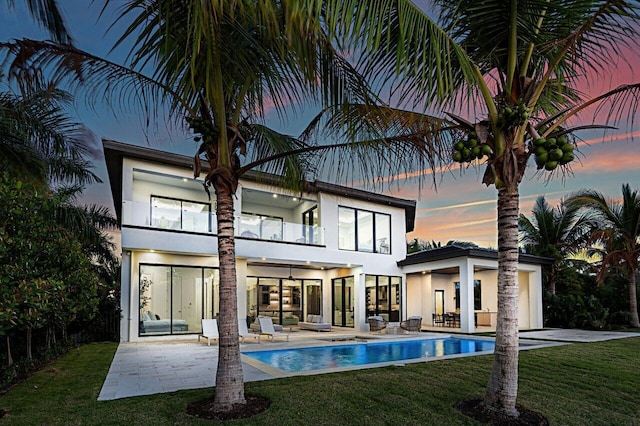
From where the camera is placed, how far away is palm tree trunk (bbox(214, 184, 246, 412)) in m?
5.55

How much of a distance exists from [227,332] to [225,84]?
3182 millimetres

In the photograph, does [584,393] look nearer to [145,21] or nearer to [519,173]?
[519,173]

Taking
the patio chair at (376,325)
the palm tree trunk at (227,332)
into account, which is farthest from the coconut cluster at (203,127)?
the patio chair at (376,325)

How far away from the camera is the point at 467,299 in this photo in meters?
18.0

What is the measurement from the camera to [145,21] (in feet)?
15.2

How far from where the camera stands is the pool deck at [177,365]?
24.2 feet

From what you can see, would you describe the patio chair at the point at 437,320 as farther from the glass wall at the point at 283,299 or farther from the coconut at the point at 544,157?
the coconut at the point at 544,157

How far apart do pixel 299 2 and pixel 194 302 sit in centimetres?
1550

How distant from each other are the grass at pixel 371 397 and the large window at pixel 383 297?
11.4m

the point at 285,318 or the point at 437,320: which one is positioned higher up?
the point at 285,318

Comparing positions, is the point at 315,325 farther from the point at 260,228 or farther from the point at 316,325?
the point at 260,228

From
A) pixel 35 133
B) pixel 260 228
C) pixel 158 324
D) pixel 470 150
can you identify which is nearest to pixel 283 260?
pixel 260 228

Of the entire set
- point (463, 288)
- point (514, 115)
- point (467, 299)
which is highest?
point (514, 115)

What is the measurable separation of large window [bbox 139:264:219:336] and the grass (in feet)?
20.1
